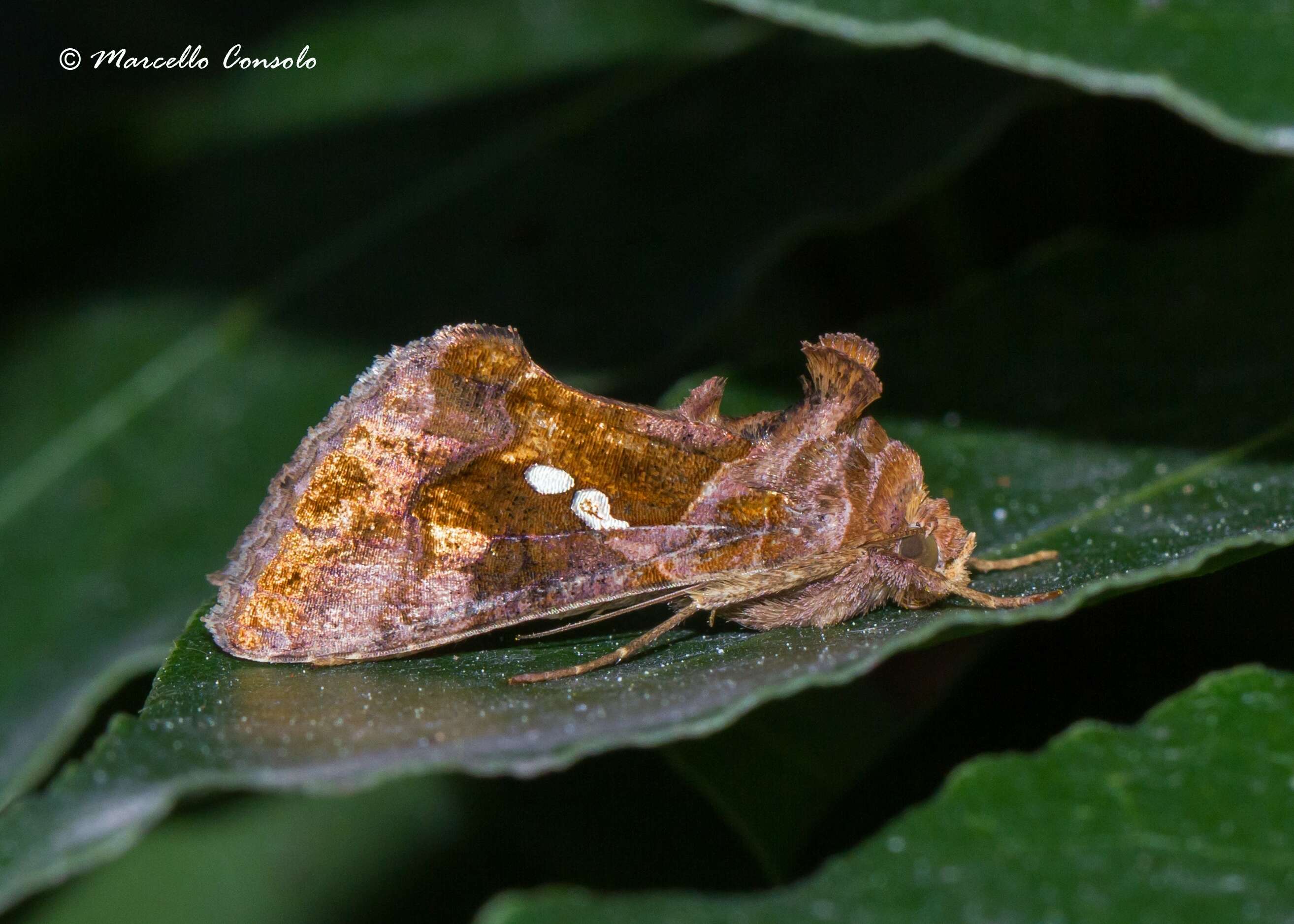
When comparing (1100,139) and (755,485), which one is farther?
(1100,139)

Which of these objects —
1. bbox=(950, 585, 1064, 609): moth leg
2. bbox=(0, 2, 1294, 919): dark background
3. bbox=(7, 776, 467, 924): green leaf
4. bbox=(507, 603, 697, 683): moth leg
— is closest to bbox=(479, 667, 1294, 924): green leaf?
bbox=(950, 585, 1064, 609): moth leg

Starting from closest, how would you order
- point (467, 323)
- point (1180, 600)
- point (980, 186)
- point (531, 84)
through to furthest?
point (467, 323) < point (1180, 600) < point (980, 186) < point (531, 84)

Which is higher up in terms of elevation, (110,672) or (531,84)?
(531,84)

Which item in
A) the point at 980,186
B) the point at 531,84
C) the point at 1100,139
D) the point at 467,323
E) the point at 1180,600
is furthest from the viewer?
the point at 531,84

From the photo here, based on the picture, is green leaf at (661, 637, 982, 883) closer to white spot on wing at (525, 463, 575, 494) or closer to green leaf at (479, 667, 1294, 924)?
white spot on wing at (525, 463, 575, 494)

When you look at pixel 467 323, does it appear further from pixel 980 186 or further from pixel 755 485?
pixel 980 186

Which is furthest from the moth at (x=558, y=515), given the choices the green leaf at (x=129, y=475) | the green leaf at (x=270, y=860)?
the green leaf at (x=270, y=860)

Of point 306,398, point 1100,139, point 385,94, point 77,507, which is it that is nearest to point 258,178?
point 385,94

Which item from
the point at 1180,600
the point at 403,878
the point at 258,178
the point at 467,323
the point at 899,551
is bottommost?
the point at 403,878
